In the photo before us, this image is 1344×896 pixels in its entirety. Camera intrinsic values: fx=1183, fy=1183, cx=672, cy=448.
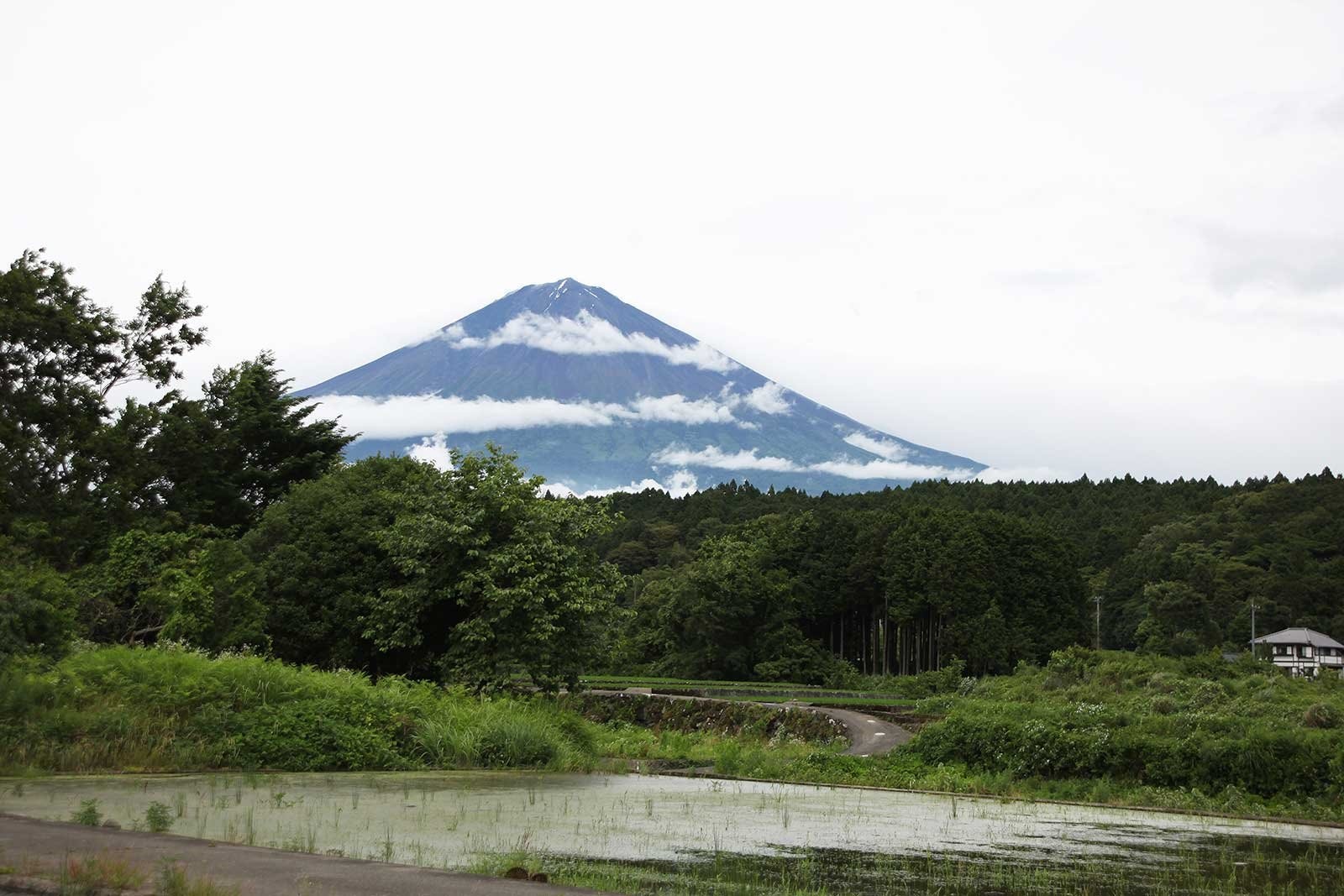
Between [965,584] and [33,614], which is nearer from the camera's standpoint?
[33,614]

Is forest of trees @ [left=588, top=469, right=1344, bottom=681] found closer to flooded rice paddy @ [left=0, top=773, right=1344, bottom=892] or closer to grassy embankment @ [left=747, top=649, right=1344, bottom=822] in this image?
grassy embankment @ [left=747, top=649, right=1344, bottom=822]

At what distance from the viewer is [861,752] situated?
96.6 feet

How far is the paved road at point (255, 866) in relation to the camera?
22.6 feet

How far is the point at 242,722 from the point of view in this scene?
15.7m

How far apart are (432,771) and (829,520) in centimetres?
7561

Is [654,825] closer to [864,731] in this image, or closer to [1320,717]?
[1320,717]

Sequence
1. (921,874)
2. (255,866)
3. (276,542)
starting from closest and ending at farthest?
(255,866) < (921,874) < (276,542)

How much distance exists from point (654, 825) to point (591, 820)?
0.67 meters

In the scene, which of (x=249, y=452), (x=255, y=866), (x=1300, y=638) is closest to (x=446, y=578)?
(x=255, y=866)

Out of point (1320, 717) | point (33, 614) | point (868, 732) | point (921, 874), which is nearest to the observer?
point (921, 874)

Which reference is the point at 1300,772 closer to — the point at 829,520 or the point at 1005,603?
the point at 1005,603

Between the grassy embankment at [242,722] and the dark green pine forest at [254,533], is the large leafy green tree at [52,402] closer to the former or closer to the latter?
the dark green pine forest at [254,533]

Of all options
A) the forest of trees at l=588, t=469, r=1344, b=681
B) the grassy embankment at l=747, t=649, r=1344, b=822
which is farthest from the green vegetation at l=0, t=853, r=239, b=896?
the forest of trees at l=588, t=469, r=1344, b=681

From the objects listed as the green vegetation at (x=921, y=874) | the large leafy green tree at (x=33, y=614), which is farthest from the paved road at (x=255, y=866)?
the large leafy green tree at (x=33, y=614)
